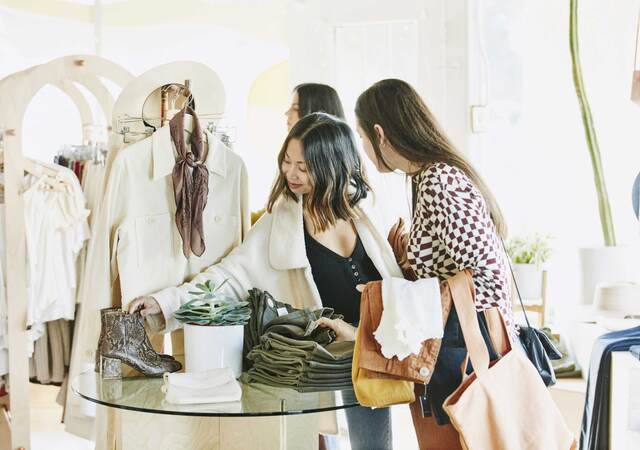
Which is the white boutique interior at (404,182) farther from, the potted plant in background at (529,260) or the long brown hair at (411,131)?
the long brown hair at (411,131)

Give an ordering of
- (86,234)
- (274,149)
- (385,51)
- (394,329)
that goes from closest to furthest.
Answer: (394,329), (86,234), (385,51), (274,149)

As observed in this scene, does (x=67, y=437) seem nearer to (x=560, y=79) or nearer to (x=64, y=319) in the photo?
(x=64, y=319)

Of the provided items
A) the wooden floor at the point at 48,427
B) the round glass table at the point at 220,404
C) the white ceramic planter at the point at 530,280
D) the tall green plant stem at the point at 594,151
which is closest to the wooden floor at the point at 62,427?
the wooden floor at the point at 48,427

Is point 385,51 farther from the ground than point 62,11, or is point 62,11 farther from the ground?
point 62,11

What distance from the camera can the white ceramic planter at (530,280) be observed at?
4176mm

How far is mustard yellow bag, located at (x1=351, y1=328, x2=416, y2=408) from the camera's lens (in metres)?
2.01

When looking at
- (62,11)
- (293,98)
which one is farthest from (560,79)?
(62,11)

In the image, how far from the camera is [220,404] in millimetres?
2002

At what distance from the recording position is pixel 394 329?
1998mm

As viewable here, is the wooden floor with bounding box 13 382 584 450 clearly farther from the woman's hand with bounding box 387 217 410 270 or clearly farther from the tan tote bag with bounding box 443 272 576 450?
the tan tote bag with bounding box 443 272 576 450

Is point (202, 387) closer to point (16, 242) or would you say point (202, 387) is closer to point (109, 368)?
point (109, 368)

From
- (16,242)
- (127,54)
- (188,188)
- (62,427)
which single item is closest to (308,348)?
(188,188)

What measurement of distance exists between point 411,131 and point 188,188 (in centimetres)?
73

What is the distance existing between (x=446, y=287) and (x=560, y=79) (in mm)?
2843
